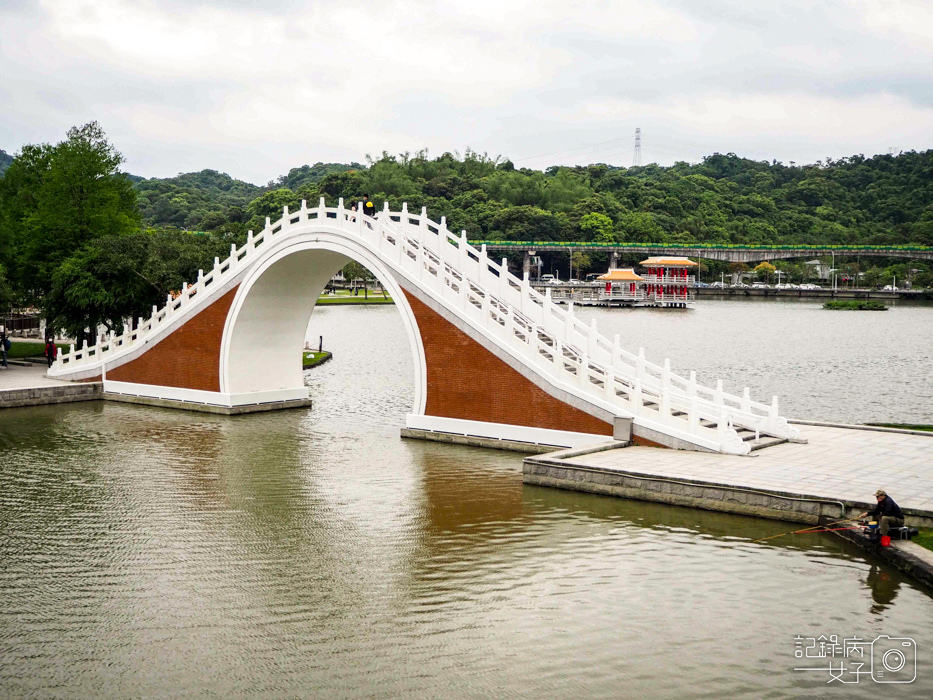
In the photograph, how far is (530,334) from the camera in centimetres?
2038

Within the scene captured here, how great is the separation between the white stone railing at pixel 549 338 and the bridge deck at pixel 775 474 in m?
0.79

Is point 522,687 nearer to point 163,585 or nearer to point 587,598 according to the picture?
point 587,598

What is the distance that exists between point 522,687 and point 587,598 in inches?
104

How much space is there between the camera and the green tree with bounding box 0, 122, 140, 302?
3600 centimetres

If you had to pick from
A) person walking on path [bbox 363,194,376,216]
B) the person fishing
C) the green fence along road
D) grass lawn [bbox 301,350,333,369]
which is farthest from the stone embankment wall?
the green fence along road

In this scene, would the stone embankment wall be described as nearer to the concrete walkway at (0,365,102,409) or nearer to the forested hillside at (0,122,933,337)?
the concrete walkway at (0,365,102,409)

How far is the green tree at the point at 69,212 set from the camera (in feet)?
118

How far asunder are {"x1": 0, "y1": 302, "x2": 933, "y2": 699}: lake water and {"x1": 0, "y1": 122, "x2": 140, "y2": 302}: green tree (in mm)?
15809

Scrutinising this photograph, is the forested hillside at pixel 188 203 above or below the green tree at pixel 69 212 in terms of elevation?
above

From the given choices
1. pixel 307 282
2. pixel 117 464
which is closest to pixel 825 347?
pixel 307 282

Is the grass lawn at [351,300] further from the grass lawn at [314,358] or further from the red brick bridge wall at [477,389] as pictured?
the red brick bridge wall at [477,389]

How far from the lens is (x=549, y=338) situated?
22.6m

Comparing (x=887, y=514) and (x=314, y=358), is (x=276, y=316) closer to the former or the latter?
(x=314, y=358)

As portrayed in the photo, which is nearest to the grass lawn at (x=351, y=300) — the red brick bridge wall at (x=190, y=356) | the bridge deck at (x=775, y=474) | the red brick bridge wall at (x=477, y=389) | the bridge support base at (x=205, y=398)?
the bridge support base at (x=205, y=398)
